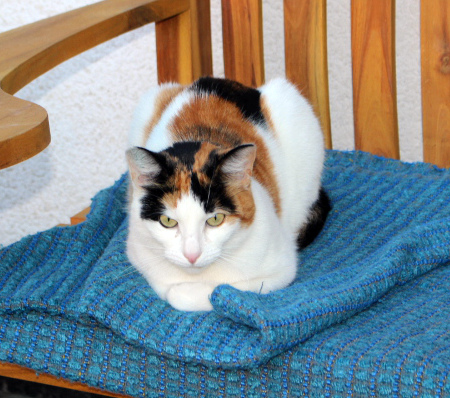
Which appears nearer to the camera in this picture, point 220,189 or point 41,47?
point 220,189

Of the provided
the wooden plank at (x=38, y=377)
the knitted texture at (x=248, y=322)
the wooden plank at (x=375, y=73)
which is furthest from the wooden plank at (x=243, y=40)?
the wooden plank at (x=38, y=377)

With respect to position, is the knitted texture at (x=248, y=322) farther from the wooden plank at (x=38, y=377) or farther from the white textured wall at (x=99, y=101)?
the white textured wall at (x=99, y=101)

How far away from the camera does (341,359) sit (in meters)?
0.88

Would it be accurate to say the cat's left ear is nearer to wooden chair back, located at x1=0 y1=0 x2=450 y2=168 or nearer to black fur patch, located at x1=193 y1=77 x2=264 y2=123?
black fur patch, located at x1=193 y1=77 x2=264 y2=123

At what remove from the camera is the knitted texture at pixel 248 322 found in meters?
0.88

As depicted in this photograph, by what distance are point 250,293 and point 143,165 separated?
0.25 meters

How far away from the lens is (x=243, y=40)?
1593 mm

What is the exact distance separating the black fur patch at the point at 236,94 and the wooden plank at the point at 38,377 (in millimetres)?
574

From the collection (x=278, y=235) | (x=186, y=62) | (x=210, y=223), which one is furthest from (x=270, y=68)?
(x=210, y=223)

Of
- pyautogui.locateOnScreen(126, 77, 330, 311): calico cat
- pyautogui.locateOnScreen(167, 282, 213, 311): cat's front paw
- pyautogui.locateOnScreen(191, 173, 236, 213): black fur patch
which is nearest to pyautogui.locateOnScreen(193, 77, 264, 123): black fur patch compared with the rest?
pyautogui.locateOnScreen(126, 77, 330, 311): calico cat

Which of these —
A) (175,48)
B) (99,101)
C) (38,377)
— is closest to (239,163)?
(38,377)

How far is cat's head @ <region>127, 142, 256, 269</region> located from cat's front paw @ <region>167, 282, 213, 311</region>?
32 millimetres

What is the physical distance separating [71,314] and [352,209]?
0.61 m

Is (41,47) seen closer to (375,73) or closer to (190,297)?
(190,297)
